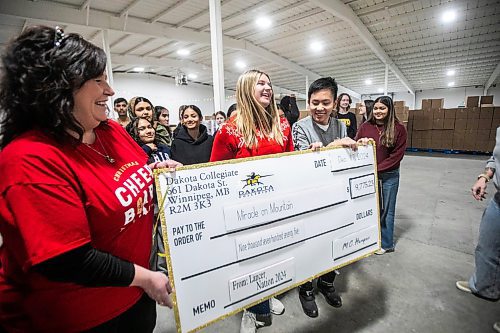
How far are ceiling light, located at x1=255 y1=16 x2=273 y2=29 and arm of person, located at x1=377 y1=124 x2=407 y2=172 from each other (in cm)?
630

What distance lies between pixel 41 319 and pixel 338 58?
1187 centimetres

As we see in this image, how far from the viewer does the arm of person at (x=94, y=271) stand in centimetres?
60

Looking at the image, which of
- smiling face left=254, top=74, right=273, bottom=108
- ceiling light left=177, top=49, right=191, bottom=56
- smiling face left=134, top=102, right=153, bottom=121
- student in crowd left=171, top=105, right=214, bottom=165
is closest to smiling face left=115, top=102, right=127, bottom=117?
smiling face left=134, top=102, right=153, bottom=121

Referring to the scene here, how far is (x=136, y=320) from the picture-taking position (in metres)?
0.98

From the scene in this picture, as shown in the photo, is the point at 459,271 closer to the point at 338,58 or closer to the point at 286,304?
the point at 286,304

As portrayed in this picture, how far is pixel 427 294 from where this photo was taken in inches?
73.3

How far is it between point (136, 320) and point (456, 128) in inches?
374

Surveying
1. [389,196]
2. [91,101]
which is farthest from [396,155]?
[91,101]

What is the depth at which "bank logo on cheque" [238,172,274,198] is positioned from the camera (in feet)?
3.64

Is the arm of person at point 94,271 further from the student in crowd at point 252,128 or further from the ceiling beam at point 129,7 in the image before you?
the ceiling beam at point 129,7

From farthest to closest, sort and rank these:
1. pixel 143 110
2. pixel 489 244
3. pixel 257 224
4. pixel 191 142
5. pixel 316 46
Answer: pixel 316 46 < pixel 143 110 < pixel 191 142 < pixel 489 244 < pixel 257 224

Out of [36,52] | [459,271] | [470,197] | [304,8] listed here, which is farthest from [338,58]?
[36,52]

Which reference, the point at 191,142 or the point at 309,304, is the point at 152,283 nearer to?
the point at 309,304

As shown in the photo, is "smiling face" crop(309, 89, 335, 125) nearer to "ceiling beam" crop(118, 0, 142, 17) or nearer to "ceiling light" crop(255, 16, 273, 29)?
"ceiling beam" crop(118, 0, 142, 17)
